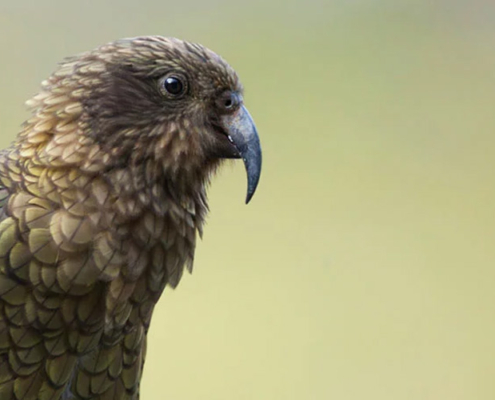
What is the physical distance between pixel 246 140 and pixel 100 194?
0.31 metres

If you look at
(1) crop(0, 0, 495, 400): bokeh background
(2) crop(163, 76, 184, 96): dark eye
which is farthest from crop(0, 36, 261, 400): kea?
(1) crop(0, 0, 495, 400): bokeh background

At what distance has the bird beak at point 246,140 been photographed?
5.43 feet

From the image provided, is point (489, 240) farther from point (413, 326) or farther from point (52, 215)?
point (52, 215)

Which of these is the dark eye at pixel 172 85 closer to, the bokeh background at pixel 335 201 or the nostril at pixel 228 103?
the nostril at pixel 228 103

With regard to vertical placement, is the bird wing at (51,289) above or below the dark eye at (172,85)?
below

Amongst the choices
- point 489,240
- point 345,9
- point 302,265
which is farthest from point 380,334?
point 345,9

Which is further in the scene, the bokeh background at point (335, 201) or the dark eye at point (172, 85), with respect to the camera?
the bokeh background at point (335, 201)

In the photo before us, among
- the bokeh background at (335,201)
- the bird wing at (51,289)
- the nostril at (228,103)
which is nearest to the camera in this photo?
the bird wing at (51,289)

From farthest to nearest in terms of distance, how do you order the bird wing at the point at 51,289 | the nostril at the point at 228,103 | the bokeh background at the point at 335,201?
the bokeh background at the point at 335,201 → the nostril at the point at 228,103 → the bird wing at the point at 51,289

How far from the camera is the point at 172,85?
1641 mm

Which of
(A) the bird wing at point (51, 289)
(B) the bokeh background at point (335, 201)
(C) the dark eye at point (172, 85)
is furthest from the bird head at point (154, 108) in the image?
(B) the bokeh background at point (335, 201)

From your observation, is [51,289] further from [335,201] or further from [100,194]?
[335,201]

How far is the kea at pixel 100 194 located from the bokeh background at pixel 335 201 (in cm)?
186

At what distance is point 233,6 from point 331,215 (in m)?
1.16
